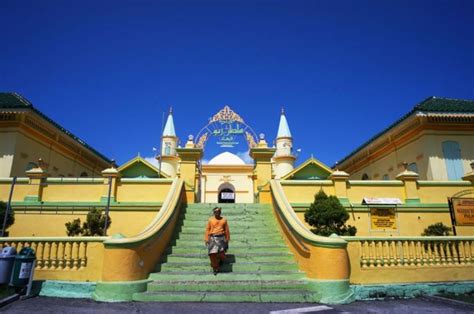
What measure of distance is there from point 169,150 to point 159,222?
30565 millimetres

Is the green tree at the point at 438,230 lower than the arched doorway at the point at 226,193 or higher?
A: lower

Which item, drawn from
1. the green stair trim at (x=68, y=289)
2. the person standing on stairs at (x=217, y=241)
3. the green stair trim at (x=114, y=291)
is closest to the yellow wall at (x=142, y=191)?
the person standing on stairs at (x=217, y=241)

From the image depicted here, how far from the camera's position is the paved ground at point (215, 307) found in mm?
5418

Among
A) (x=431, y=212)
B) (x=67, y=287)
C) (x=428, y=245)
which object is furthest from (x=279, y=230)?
(x=431, y=212)

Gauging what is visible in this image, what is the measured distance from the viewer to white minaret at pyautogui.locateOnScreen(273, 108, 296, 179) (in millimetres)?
34562

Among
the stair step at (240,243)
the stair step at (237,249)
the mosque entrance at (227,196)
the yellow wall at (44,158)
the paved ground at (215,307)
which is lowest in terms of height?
the paved ground at (215,307)

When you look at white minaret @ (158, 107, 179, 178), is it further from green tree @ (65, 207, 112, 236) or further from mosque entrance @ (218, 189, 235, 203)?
green tree @ (65, 207, 112, 236)

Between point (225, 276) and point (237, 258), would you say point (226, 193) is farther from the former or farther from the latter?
point (225, 276)

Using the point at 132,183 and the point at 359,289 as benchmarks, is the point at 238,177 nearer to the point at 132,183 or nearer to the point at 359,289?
the point at 132,183

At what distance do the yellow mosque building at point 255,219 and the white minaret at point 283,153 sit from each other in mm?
10629

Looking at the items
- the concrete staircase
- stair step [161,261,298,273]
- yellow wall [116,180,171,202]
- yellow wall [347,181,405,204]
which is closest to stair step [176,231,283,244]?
the concrete staircase

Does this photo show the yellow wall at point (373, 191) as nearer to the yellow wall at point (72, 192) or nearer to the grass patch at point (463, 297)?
the grass patch at point (463, 297)

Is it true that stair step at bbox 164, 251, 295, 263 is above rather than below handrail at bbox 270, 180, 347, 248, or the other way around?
below

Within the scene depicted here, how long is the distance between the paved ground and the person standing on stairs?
129cm
